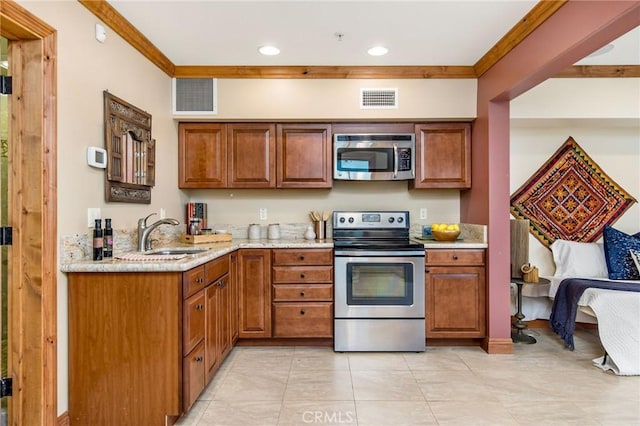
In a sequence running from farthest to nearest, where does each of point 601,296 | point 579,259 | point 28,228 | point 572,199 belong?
point 572,199
point 579,259
point 601,296
point 28,228

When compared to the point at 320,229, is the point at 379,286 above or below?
below

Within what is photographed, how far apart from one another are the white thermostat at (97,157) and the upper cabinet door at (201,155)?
1212 mm

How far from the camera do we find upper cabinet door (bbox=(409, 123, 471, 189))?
11.5 feet

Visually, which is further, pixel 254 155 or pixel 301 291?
pixel 254 155

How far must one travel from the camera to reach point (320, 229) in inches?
146

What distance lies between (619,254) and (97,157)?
4159 mm

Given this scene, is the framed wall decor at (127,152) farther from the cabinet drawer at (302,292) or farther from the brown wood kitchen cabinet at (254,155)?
the cabinet drawer at (302,292)

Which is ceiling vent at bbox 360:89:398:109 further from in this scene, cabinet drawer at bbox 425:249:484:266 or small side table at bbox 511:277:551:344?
small side table at bbox 511:277:551:344

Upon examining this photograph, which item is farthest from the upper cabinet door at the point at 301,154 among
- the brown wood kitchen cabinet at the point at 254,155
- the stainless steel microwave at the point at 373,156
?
the stainless steel microwave at the point at 373,156

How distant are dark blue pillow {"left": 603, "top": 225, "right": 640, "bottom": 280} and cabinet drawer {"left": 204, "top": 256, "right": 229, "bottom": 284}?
332cm

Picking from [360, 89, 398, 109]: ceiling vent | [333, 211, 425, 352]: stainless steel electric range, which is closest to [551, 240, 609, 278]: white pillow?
[333, 211, 425, 352]: stainless steel electric range

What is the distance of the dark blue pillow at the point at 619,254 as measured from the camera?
3.40 metres

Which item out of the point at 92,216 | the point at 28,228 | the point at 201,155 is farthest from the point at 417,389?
the point at 201,155

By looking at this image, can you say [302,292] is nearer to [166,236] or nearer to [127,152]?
[166,236]
